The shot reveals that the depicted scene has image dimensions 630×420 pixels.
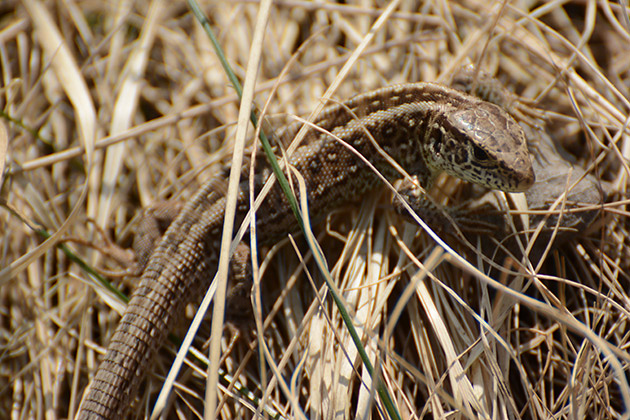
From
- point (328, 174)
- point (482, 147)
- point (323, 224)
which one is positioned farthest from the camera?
point (323, 224)

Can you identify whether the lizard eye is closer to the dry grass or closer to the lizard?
the lizard

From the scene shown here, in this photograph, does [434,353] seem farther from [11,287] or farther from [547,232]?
[11,287]

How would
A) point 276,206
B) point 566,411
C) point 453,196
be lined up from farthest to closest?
1. point 453,196
2. point 276,206
3. point 566,411

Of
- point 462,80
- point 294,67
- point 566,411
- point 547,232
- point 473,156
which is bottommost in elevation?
point 566,411

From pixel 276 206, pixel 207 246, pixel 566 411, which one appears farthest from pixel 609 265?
pixel 207 246

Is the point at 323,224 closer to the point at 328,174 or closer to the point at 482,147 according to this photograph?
the point at 328,174

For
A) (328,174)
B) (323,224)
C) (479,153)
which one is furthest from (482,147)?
(323,224)

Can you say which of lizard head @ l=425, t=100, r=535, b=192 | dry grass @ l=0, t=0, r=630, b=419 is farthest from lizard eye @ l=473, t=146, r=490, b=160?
dry grass @ l=0, t=0, r=630, b=419
